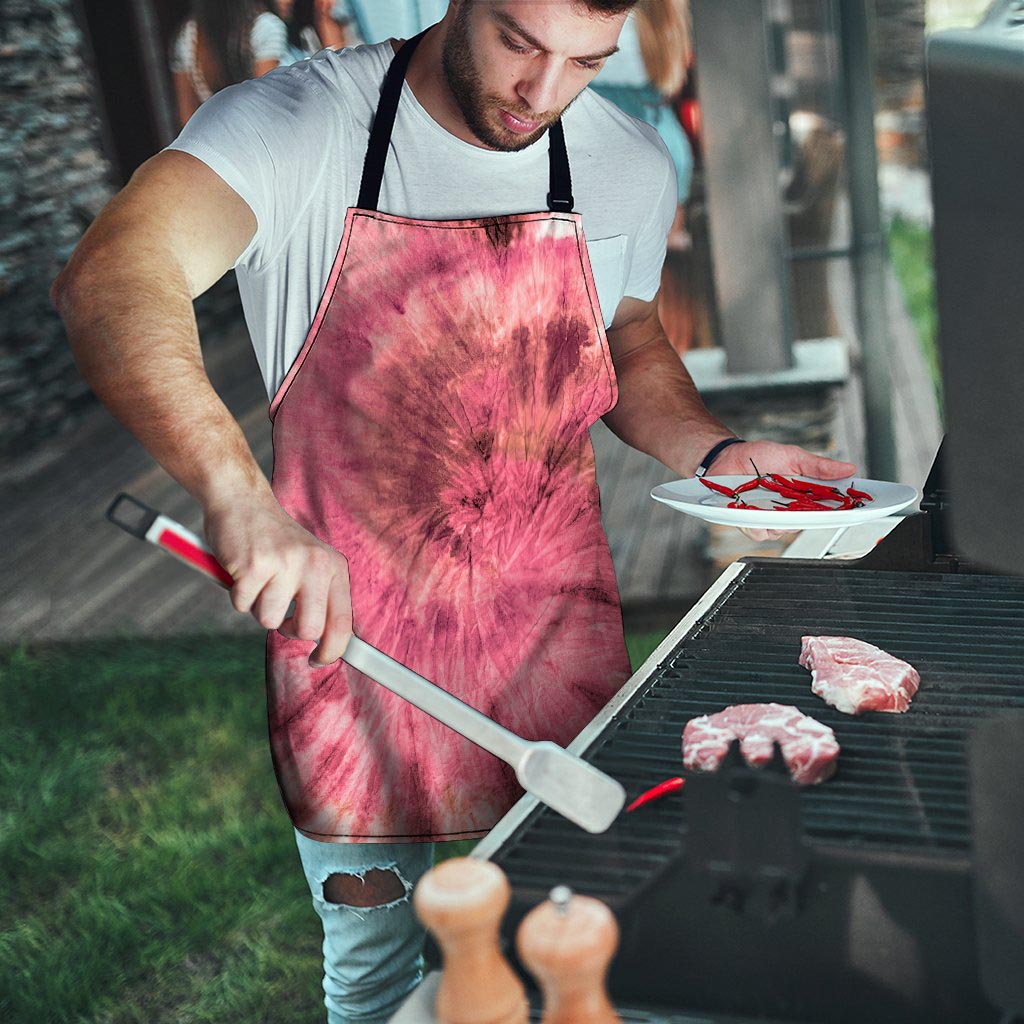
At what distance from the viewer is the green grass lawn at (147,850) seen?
113 inches

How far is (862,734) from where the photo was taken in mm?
1317

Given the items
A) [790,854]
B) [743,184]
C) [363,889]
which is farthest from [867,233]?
[790,854]

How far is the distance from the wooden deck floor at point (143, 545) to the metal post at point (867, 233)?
5.7 inches

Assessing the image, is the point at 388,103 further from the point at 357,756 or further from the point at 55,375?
the point at 55,375

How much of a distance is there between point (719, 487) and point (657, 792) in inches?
27.0

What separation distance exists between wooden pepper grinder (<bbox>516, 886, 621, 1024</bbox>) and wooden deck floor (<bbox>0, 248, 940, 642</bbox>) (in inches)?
147

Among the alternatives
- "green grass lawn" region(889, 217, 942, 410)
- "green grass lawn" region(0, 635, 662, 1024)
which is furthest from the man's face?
"green grass lawn" region(889, 217, 942, 410)

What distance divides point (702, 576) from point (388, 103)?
310cm

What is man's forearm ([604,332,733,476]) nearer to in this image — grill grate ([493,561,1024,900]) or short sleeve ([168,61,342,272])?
grill grate ([493,561,1024,900])

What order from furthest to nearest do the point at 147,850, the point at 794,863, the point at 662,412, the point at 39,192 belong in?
1. the point at 39,192
2. the point at 147,850
3. the point at 662,412
4. the point at 794,863

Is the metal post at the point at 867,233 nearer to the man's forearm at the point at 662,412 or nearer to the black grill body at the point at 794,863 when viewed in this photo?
the man's forearm at the point at 662,412

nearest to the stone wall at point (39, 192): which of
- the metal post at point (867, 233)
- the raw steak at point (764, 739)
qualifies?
the metal post at point (867, 233)

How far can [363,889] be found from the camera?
1.82 meters

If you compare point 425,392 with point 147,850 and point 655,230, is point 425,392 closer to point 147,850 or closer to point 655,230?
point 655,230
